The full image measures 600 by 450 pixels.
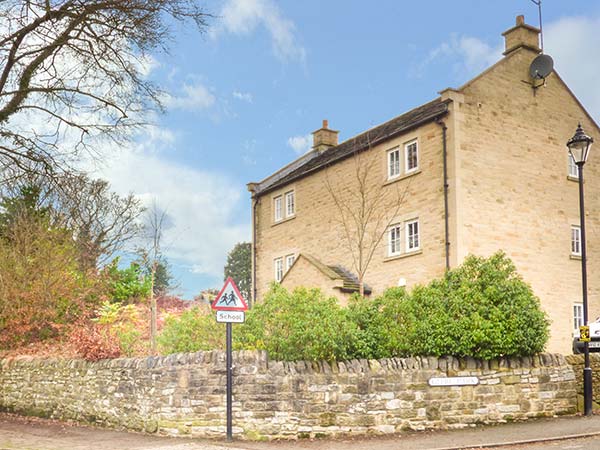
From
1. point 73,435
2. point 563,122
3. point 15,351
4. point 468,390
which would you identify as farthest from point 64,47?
point 563,122

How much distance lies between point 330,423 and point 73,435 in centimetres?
538

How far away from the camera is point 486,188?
2384cm

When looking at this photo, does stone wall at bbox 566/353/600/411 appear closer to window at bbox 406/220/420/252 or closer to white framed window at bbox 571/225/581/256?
window at bbox 406/220/420/252

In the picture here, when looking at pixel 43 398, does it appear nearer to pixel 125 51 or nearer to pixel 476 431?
pixel 125 51

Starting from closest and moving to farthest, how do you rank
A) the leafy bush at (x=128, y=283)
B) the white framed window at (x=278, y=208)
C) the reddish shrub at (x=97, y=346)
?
the reddish shrub at (x=97, y=346), the leafy bush at (x=128, y=283), the white framed window at (x=278, y=208)

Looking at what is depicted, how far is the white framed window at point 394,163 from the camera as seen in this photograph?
26.2m

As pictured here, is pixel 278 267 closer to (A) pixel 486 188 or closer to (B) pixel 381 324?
(A) pixel 486 188

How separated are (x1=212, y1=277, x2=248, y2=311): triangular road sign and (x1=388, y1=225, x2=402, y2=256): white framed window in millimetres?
13615

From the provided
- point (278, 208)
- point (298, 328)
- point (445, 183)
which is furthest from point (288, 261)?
point (298, 328)

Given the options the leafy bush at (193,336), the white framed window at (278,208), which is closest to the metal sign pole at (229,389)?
the leafy bush at (193,336)

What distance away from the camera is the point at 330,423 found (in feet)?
42.8

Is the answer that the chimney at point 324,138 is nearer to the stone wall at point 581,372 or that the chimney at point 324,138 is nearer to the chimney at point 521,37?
the chimney at point 521,37

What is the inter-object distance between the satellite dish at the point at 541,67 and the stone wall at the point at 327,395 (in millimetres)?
13991

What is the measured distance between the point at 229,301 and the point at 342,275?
14.8m
